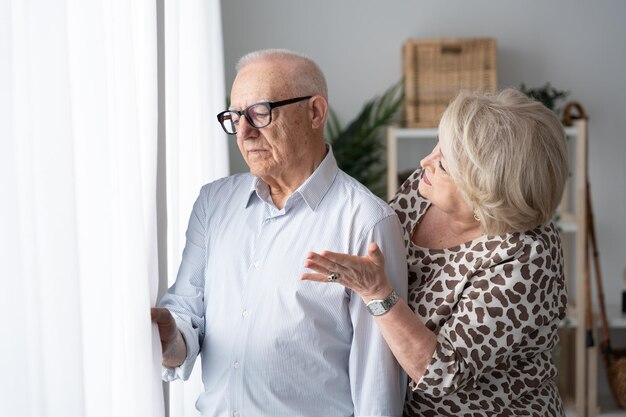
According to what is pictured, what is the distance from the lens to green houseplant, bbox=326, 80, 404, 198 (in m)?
4.45

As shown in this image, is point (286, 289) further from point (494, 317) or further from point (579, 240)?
point (579, 240)

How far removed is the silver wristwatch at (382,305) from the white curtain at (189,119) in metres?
1.04

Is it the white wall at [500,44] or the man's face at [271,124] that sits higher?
the white wall at [500,44]

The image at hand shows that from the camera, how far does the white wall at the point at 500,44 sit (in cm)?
459

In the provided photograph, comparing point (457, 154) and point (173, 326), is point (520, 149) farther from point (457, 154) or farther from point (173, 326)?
point (173, 326)

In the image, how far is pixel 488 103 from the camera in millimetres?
1880

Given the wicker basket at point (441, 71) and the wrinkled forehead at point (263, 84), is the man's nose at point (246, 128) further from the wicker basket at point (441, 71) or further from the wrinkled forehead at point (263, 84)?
the wicker basket at point (441, 71)

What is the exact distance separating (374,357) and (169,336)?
1.44ft

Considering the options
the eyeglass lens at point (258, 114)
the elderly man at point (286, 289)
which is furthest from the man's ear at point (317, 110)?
the eyeglass lens at point (258, 114)

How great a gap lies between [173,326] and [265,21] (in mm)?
3031

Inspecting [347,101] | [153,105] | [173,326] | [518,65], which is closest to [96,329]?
Result: [173,326]

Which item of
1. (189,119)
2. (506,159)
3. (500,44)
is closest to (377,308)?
(506,159)

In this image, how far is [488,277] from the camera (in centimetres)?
A: 185

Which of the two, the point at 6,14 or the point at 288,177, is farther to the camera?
the point at 288,177
